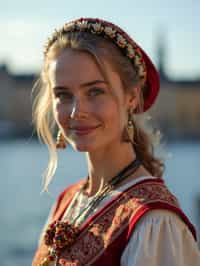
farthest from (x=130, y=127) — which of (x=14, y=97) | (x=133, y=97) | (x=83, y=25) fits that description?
(x=14, y=97)

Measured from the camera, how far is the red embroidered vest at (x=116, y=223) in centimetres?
94

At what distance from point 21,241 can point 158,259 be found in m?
4.79

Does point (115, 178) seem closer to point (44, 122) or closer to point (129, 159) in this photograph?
point (129, 159)

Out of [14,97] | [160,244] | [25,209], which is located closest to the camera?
[160,244]

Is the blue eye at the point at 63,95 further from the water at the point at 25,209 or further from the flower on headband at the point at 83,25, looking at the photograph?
the water at the point at 25,209

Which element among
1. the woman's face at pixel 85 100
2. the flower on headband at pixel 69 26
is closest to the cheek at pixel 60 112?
the woman's face at pixel 85 100

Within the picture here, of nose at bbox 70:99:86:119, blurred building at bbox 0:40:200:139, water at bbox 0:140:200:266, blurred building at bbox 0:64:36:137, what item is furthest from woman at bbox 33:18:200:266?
blurred building at bbox 0:64:36:137

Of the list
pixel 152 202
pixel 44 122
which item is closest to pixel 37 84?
pixel 44 122

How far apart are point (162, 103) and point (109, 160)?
118 feet

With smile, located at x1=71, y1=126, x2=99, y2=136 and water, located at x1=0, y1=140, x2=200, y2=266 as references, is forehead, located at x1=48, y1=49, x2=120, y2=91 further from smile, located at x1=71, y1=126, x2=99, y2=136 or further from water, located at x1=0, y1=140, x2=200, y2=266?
water, located at x1=0, y1=140, x2=200, y2=266

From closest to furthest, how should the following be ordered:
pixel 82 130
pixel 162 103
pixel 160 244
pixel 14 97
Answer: pixel 160 244, pixel 82 130, pixel 14 97, pixel 162 103

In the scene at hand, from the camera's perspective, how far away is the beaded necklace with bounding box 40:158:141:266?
101 centimetres

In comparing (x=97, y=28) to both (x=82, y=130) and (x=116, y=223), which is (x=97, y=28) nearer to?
(x=82, y=130)

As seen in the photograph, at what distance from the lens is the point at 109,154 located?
1066 millimetres
